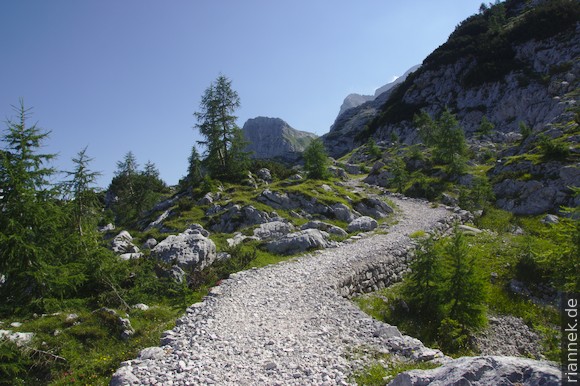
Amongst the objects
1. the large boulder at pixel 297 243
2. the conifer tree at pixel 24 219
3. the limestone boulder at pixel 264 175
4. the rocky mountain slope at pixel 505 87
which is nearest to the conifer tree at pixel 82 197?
the conifer tree at pixel 24 219

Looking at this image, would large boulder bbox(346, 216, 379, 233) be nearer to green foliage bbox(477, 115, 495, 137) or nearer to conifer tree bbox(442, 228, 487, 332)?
conifer tree bbox(442, 228, 487, 332)

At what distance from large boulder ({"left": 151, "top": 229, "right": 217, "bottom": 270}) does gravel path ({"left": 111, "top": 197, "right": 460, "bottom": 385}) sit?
397 centimetres

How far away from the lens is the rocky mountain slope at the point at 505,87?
67.4m

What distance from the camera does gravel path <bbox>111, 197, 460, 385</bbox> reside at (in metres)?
10.8

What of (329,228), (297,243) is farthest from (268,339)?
(329,228)

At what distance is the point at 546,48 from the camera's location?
119 meters

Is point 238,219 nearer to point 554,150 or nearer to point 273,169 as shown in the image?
point 273,169

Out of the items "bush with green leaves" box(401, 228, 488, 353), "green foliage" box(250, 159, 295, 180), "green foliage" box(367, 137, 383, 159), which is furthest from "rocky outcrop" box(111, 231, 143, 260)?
"green foliage" box(367, 137, 383, 159)

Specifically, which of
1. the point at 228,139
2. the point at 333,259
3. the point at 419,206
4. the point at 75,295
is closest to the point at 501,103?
the point at 419,206

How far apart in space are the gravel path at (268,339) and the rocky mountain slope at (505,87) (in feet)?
145

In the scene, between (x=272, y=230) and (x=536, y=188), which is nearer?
Result: (x=272, y=230)

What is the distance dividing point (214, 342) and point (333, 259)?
14.1m

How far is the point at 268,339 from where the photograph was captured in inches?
526

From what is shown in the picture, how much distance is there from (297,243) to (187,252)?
9.15 metres
